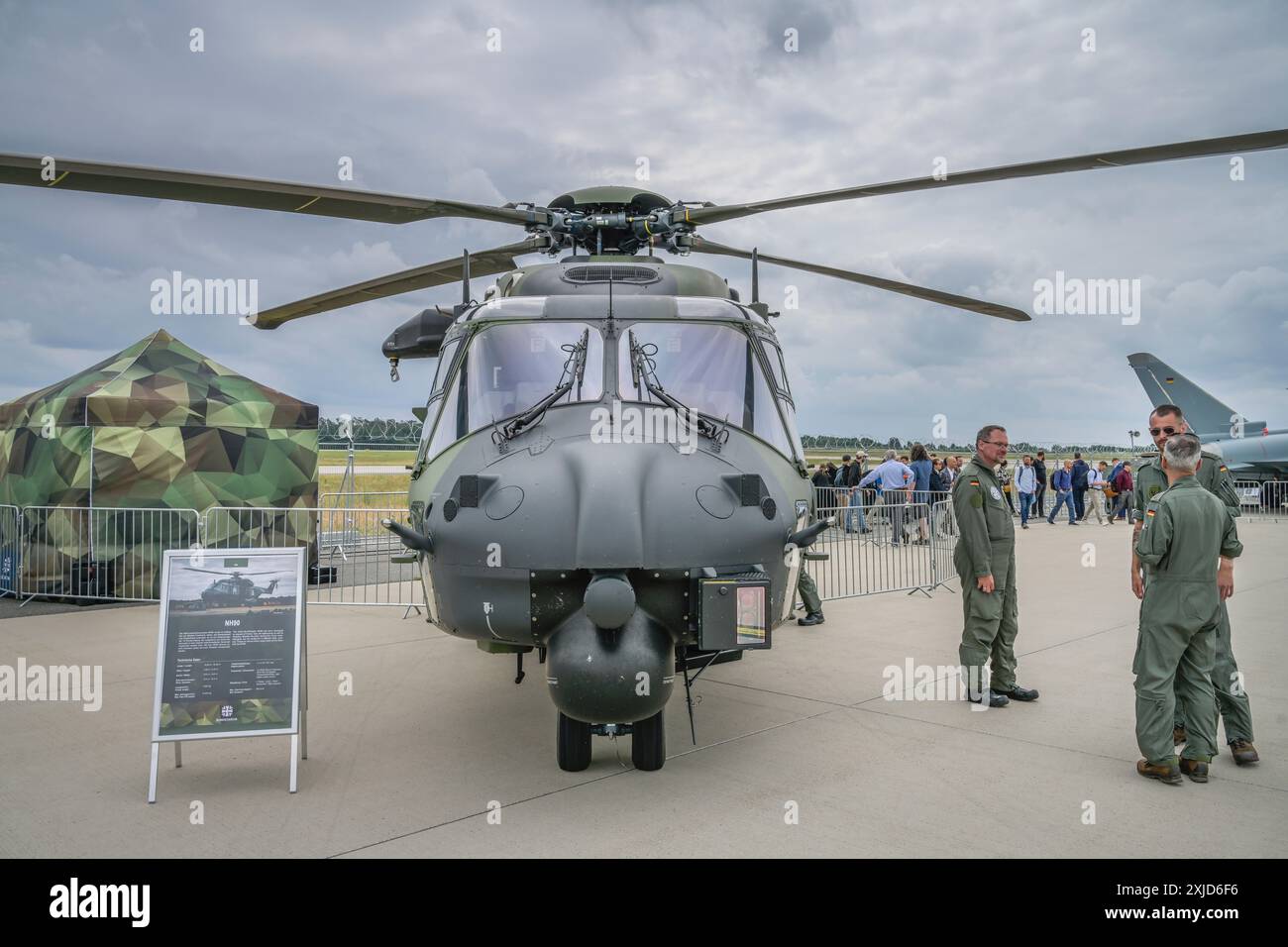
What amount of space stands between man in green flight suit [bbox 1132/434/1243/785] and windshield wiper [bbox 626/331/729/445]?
2422 mm

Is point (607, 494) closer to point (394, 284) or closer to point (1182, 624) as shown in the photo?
point (1182, 624)

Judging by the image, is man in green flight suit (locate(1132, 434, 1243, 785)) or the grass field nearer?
man in green flight suit (locate(1132, 434, 1243, 785))

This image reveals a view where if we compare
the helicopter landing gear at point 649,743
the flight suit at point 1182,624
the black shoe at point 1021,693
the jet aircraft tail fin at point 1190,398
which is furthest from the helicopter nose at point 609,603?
the jet aircraft tail fin at point 1190,398

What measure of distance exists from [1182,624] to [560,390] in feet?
11.7

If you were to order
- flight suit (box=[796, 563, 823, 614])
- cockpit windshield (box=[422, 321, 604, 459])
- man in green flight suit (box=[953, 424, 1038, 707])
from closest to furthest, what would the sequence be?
1. cockpit windshield (box=[422, 321, 604, 459])
2. man in green flight suit (box=[953, 424, 1038, 707])
3. flight suit (box=[796, 563, 823, 614])

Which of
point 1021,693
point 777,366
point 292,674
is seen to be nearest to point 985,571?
point 1021,693

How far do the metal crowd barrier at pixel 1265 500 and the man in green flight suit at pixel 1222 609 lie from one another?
23332mm

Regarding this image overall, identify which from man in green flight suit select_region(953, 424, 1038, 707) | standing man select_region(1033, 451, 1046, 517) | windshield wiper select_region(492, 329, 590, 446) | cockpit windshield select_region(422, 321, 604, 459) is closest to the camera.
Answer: windshield wiper select_region(492, 329, 590, 446)

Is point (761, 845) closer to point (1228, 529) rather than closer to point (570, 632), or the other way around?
→ point (570, 632)

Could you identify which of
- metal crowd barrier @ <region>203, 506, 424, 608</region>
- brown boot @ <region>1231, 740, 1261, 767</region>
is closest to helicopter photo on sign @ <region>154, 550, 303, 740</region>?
brown boot @ <region>1231, 740, 1261, 767</region>

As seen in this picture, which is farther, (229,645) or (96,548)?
(96,548)

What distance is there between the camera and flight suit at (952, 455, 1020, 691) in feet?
19.7

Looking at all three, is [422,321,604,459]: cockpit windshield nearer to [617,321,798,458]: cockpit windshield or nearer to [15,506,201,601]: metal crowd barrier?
[617,321,798,458]: cockpit windshield

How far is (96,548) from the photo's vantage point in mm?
10320
